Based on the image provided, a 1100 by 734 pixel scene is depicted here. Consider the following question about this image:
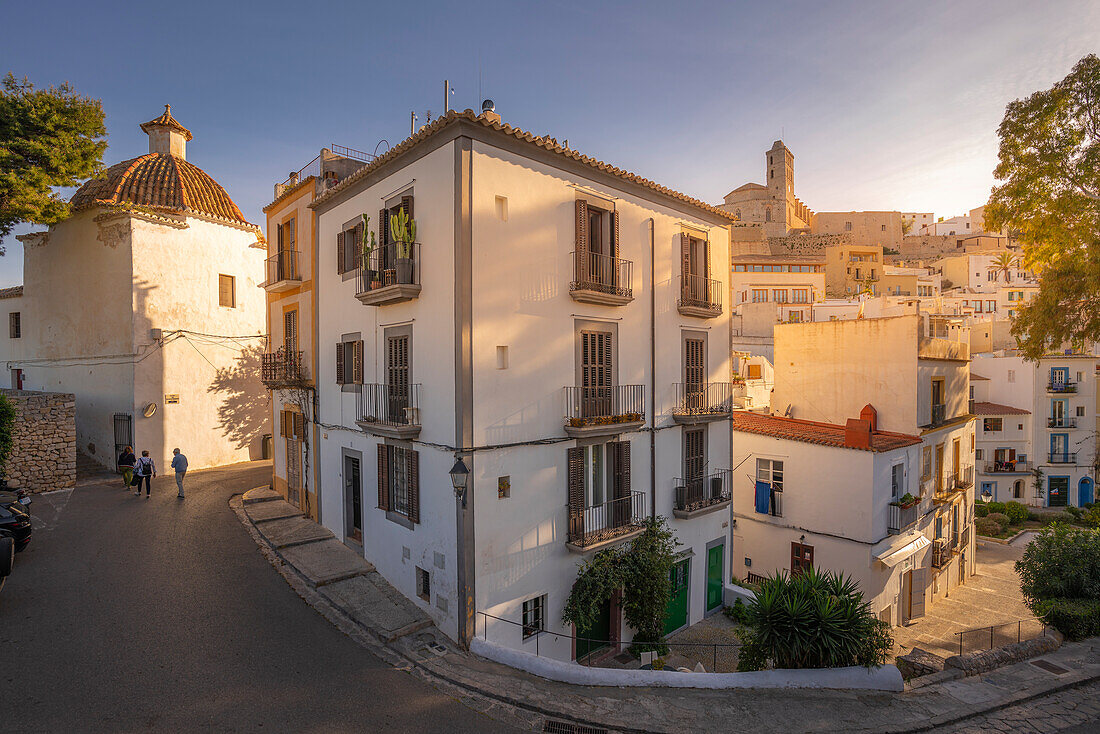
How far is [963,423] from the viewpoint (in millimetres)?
23109

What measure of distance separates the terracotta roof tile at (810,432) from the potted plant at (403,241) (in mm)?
13641

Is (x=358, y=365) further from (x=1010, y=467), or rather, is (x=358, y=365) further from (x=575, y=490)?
(x=1010, y=467)

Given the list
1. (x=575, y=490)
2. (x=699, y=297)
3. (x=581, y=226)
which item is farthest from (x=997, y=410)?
(x=581, y=226)

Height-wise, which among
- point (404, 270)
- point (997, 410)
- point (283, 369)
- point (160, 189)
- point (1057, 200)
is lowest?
point (997, 410)

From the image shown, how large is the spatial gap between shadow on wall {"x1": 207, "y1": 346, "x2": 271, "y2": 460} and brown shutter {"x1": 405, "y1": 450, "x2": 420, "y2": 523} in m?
16.4

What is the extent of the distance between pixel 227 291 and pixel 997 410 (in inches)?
1877

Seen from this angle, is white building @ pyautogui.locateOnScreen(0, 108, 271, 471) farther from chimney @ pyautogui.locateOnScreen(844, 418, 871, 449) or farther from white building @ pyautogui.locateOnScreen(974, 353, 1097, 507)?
white building @ pyautogui.locateOnScreen(974, 353, 1097, 507)

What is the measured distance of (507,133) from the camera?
1105cm

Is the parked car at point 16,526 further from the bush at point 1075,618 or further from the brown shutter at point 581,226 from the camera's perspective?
the bush at point 1075,618

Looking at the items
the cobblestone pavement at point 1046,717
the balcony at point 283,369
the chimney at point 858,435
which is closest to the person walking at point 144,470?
the balcony at point 283,369

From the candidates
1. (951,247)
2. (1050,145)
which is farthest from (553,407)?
(951,247)

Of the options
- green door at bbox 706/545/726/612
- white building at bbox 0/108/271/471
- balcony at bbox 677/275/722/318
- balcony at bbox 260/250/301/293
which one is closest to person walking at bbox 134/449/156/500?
white building at bbox 0/108/271/471

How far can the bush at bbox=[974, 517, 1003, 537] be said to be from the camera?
2995 cm

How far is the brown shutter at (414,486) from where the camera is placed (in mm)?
11836
